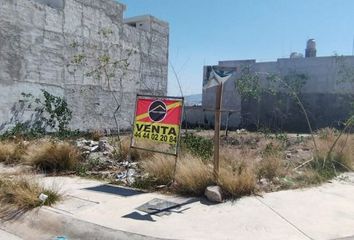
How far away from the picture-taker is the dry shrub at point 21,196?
632 centimetres

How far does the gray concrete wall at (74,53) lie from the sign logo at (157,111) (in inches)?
289

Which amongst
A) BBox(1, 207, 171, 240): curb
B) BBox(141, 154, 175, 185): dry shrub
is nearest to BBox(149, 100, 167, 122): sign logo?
BBox(141, 154, 175, 185): dry shrub

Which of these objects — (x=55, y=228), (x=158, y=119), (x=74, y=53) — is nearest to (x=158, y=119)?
(x=158, y=119)

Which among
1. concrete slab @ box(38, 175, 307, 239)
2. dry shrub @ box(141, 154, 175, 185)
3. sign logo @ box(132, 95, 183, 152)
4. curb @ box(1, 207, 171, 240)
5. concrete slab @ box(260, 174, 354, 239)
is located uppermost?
sign logo @ box(132, 95, 183, 152)

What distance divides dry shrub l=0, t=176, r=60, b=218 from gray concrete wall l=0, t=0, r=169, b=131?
7.37 meters

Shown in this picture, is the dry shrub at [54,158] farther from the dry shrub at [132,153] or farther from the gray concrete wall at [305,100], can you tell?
the gray concrete wall at [305,100]

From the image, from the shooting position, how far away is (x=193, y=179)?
7.18 metres

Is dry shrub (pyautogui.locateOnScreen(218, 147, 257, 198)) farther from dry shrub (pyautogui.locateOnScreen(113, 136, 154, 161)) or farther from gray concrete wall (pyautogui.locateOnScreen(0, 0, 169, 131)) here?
gray concrete wall (pyautogui.locateOnScreen(0, 0, 169, 131))

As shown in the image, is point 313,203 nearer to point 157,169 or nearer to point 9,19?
point 157,169

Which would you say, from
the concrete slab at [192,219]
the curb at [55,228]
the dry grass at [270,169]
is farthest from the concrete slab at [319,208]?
the curb at [55,228]

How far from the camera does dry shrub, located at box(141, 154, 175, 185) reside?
7824mm

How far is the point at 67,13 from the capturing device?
1589cm

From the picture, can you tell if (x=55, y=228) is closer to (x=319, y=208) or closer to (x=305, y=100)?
(x=319, y=208)

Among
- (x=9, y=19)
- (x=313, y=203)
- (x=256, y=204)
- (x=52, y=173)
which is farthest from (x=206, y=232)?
(x=9, y=19)
